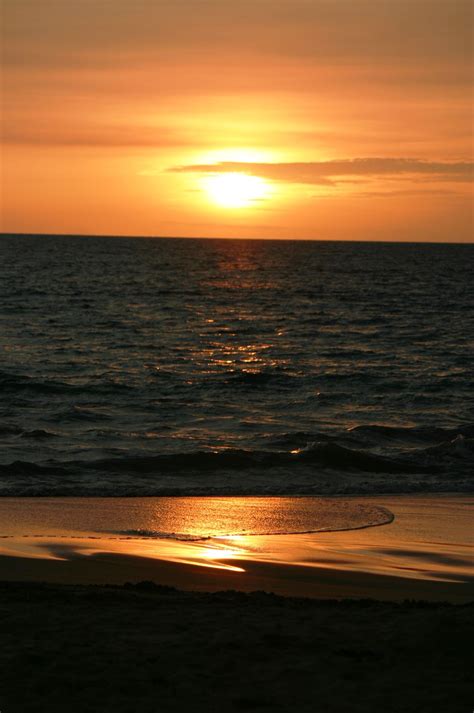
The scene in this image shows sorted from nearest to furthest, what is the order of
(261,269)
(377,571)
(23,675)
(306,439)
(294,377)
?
1. (23,675)
2. (377,571)
3. (306,439)
4. (294,377)
5. (261,269)

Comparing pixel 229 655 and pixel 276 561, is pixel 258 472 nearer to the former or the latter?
pixel 276 561

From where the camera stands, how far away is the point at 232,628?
20.6 ft

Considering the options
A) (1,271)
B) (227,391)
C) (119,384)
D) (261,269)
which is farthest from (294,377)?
(261,269)

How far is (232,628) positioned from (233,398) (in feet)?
57.7

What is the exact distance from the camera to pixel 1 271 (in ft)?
274

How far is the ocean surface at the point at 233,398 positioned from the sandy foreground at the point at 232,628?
5142 millimetres

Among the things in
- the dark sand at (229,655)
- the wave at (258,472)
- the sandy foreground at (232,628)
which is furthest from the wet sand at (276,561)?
the wave at (258,472)

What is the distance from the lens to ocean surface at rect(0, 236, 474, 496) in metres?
15.8

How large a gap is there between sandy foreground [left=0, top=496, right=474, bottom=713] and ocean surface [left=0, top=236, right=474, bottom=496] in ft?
16.9

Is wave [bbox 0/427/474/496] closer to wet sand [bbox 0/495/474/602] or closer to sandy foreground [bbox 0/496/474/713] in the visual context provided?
wet sand [bbox 0/495/474/602]

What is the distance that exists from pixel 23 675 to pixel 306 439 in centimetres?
1352

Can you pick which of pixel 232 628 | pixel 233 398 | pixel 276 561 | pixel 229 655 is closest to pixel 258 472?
pixel 276 561

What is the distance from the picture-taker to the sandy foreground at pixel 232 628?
5.12 m

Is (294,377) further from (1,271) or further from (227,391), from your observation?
(1,271)
